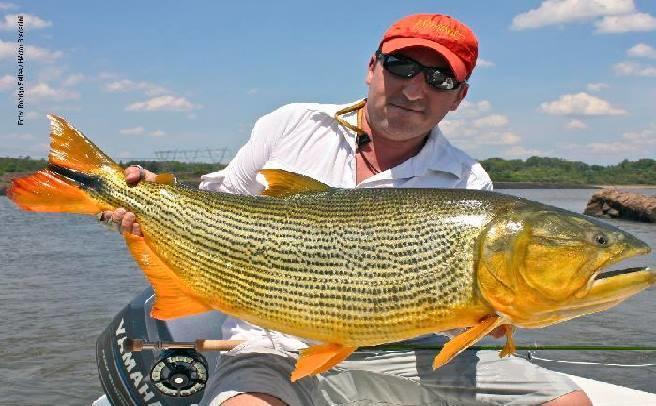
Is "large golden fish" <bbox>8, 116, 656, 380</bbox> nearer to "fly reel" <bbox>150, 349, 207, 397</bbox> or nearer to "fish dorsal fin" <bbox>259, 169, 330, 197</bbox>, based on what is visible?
"fish dorsal fin" <bbox>259, 169, 330, 197</bbox>

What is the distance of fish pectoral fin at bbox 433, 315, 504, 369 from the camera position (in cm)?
331

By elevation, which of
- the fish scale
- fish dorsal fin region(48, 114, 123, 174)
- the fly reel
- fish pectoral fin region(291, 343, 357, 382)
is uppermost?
fish dorsal fin region(48, 114, 123, 174)

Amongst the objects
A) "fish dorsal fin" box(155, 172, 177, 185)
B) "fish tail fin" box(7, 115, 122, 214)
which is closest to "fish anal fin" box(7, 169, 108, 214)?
"fish tail fin" box(7, 115, 122, 214)

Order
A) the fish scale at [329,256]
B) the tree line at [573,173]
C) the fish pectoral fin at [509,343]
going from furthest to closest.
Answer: the tree line at [573,173] < the fish pectoral fin at [509,343] < the fish scale at [329,256]

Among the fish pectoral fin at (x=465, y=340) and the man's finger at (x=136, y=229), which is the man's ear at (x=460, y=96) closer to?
the fish pectoral fin at (x=465, y=340)

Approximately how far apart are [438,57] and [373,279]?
Answer: 68.7 inches

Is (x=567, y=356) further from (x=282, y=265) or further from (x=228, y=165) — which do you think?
(x=282, y=265)

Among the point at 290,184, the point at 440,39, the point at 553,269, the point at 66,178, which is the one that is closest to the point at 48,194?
the point at 66,178

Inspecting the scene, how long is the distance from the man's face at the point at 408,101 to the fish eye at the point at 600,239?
1.58 meters

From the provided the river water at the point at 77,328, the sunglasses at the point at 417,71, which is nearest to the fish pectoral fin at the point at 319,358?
the sunglasses at the point at 417,71

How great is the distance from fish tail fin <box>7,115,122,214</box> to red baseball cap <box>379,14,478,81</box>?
1.87 meters

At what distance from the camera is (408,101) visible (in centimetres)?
457

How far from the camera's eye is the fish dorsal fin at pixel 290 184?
3.90m

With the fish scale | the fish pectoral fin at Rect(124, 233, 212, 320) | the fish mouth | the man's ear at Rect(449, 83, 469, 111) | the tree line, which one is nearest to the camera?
the fish mouth
